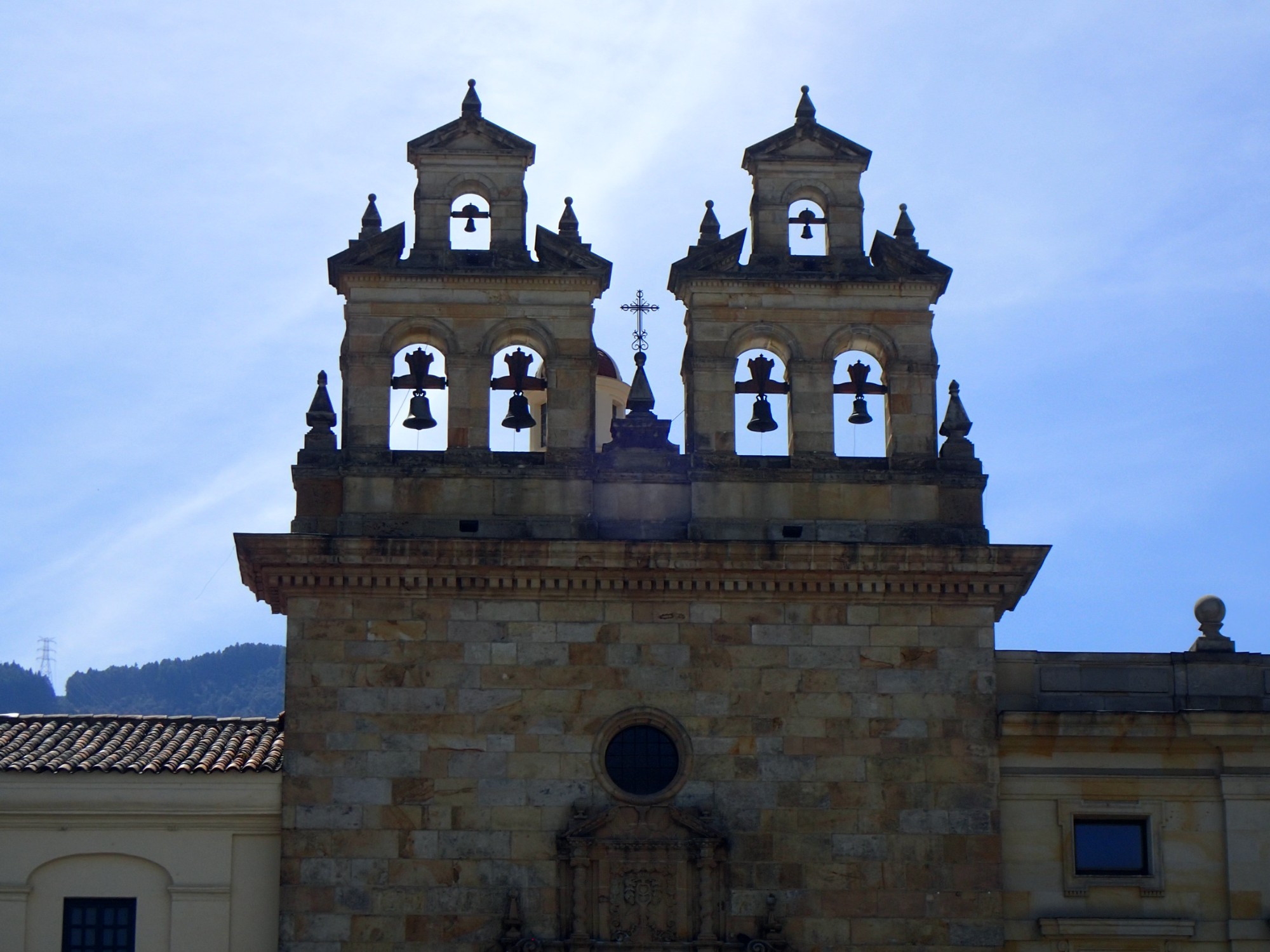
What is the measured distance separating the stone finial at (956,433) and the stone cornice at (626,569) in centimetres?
129

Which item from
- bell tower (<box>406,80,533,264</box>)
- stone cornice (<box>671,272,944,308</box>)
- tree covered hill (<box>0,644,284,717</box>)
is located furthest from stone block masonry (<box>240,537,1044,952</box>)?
tree covered hill (<box>0,644,284,717</box>)

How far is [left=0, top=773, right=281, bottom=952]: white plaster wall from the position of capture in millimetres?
23938

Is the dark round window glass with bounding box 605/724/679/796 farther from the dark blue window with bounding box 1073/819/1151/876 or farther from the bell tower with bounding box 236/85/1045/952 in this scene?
the dark blue window with bounding box 1073/819/1151/876

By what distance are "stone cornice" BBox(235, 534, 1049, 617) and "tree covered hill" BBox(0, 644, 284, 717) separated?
95894 millimetres

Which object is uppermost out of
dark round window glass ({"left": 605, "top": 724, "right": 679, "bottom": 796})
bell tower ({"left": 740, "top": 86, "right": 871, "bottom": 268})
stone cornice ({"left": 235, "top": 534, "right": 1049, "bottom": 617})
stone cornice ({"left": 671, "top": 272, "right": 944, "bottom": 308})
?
bell tower ({"left": 740, "top": 86, "right": 871, "bottom": 268})

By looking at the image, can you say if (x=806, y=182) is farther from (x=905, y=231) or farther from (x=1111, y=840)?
(x=1111, y=840)

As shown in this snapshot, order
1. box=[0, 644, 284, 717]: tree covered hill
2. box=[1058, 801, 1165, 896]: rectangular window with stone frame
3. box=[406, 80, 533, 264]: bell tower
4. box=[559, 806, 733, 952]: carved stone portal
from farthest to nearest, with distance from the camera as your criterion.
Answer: box=[0, 644, 284, 717]: tree covered hill
box=[406, 80, 533, 264]: bell tower
box=[1058, 801, 1165, 896]: rectangular window with stone frame
box=[559, 806, 733, 952]: carved stone portal

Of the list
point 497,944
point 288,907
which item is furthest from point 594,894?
point 288,907

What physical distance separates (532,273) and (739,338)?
8.38 feet

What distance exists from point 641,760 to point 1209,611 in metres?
6.96

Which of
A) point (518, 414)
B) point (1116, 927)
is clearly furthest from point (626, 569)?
point (1116, 927)

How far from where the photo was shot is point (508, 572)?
2445 cm

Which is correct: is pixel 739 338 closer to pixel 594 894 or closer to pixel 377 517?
pixel 377 517

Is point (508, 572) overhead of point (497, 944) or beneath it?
overhead
